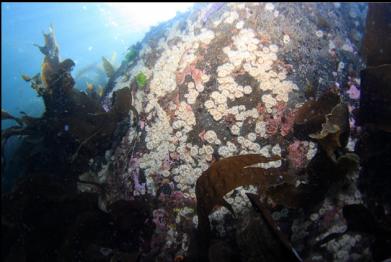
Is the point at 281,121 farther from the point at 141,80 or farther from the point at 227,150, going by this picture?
the point at 141,80

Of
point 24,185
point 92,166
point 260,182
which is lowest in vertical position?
point 260,182

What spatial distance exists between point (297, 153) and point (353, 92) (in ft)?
3.14

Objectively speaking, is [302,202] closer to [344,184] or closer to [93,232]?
[344,184]

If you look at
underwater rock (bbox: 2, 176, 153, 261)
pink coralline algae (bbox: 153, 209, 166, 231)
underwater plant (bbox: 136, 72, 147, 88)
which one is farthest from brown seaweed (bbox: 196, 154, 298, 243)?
underwater plant (bbox: 136, 72, 147, 88)

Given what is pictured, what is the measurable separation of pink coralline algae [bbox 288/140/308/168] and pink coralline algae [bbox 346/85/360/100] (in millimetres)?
803

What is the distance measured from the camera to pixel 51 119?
3.76m

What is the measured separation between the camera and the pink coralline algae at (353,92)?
10.1ft

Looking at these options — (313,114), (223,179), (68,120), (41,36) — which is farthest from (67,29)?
(223,179)

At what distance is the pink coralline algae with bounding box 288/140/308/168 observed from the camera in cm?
270

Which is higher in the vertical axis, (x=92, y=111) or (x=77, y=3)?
(x=77, y=3)

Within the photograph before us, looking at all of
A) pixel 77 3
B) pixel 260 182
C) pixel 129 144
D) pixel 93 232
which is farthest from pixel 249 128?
pixel 77 3

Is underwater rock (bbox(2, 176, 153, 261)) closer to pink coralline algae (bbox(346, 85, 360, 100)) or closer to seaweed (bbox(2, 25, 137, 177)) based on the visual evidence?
seaweed (bbox(2, 25, 137, 177))

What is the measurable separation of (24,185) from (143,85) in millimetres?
1623

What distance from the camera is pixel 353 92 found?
3096 millimetres
